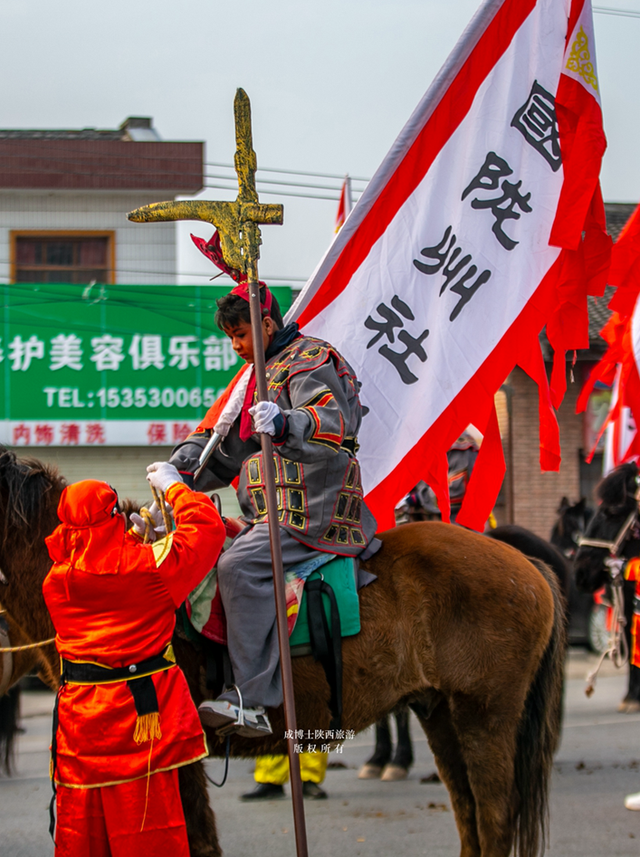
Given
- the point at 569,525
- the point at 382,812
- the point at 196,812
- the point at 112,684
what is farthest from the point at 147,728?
the point at 569,525

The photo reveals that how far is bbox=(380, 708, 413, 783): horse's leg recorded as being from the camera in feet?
20.0

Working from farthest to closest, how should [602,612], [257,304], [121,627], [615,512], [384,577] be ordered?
[602,612] < [615,512] < [384,577] < [257,304] < [121,627]

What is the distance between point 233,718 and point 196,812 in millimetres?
424

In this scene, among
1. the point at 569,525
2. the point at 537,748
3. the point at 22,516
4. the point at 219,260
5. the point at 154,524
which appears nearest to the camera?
the point at 154,524

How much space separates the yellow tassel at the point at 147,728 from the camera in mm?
2832

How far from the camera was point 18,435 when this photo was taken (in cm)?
1243

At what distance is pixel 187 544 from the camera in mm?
2912

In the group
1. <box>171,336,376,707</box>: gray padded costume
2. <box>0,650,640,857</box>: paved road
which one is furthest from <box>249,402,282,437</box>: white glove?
<box>0,650,640,857</box>: paved road

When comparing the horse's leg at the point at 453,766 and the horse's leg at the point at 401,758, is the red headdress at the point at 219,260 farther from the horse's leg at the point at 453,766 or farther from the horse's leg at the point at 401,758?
the horse's leg at the point at 401,758

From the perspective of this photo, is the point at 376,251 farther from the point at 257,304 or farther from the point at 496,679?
the point at 496,679

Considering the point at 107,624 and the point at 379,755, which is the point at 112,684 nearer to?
the point at 107,624

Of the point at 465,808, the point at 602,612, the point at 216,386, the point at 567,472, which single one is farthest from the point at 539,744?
the point at 567,472

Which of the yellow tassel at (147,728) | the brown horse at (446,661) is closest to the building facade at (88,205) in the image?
the brown horse at (446,661)

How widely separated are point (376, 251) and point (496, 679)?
2.20m
